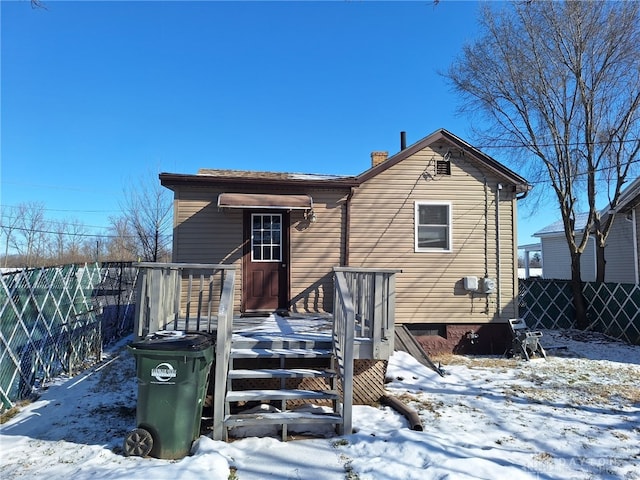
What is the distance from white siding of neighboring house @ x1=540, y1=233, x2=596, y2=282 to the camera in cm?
1629

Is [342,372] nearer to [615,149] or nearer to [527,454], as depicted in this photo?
[527,454]

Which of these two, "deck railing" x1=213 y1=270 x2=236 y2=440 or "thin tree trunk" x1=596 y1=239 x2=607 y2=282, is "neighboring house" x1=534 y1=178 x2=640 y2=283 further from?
"deck railing" x1=213 y1=270 x2=236 y2=440

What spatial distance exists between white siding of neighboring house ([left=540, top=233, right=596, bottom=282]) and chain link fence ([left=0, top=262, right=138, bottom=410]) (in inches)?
687

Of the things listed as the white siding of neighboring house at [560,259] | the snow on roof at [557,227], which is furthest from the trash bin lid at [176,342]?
the snow on roof at [557,227]

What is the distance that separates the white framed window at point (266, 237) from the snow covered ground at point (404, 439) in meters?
3.08

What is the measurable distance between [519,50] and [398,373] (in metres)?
11.3

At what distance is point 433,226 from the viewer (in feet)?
28.0

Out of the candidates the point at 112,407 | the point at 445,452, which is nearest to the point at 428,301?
the point at 445,452

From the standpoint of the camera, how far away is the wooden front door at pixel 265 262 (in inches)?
307

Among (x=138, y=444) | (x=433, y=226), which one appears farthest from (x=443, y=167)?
(x=138, y=444)

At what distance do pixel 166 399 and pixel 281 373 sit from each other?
123 centimetres

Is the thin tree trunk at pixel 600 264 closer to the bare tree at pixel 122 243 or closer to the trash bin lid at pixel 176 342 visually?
the trash bin lid at pixel 176 342

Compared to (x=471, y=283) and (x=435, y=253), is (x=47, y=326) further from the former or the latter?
(x=471, y=283)

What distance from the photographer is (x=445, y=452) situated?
11.6ft
